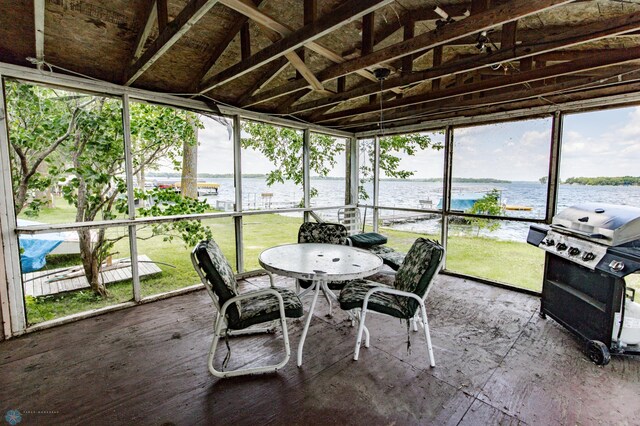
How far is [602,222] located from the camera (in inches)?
90.4

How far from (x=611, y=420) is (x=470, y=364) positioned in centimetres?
77

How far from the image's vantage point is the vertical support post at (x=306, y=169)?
4.89 m

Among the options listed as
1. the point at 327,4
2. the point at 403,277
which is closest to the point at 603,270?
the point at 403,277

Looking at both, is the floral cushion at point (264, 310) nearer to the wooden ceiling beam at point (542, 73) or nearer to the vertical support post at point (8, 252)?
the vertical support post at point (8, 252)

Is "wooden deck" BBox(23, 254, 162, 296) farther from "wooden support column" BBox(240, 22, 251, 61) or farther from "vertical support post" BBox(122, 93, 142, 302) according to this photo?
"wooden support column" BBox(240, 22, 251, 61)

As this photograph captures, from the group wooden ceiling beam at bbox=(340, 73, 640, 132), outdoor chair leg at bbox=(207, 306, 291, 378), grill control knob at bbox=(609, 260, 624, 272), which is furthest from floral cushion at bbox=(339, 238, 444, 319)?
wooden ceiling beam at bbox=(340, 73, 640, 132)

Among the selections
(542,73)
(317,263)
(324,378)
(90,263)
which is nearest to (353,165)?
(542,73)

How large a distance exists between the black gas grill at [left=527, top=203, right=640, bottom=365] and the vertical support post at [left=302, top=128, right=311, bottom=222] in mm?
3427

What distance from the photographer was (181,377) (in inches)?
79.3

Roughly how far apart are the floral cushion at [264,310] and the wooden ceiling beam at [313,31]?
6.25ft

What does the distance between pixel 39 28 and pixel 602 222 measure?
456cm

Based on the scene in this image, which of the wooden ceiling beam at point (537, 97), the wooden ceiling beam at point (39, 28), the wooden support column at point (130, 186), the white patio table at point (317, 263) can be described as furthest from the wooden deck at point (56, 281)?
the wooden ceiling beam at point (537, 97)

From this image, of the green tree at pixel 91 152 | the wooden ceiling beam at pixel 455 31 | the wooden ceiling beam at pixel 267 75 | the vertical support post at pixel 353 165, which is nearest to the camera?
the wooden ceiling beam at pixel 455 31

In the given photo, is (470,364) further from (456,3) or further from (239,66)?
(239,66)
